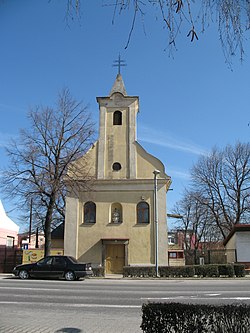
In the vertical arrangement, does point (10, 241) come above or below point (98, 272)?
above

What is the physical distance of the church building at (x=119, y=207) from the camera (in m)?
30.5

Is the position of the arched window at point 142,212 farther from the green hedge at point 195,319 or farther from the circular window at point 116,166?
the green hedge at point 195,319

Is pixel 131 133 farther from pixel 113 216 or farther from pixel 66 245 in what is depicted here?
pixel 66 245

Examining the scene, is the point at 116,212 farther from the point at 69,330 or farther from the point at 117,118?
the point at 69,330

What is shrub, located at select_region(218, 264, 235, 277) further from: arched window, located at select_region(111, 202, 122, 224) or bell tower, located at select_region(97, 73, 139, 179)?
bell tower, located at select_region(97, 73, 139, 179)

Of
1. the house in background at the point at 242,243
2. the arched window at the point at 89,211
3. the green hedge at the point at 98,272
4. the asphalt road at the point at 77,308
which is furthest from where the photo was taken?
the arched window at the point at 89,211

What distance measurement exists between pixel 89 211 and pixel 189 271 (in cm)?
987

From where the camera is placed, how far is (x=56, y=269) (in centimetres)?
2320

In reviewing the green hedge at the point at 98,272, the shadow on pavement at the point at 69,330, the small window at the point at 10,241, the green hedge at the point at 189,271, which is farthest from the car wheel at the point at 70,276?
the small window at the point at 10,241

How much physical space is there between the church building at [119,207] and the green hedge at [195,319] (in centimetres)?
2286

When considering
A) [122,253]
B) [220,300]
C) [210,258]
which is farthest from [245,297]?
[210,258]

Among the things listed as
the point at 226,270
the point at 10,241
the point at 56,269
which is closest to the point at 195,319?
the point at 56,269

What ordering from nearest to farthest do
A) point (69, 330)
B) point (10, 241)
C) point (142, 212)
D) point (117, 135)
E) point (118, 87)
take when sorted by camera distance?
point (69, 330) < point (142, 212) < point (117, 135) < point (118, 87) < point (10, 241)

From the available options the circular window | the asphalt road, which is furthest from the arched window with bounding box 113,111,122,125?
the asphalt road
